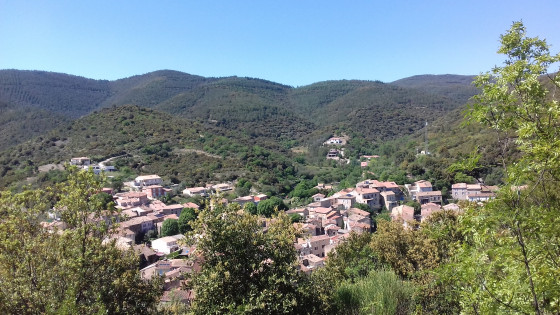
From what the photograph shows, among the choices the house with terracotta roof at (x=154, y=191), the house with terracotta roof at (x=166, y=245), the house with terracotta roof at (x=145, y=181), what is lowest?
the house with terracotta roof at (x=166, y=245)

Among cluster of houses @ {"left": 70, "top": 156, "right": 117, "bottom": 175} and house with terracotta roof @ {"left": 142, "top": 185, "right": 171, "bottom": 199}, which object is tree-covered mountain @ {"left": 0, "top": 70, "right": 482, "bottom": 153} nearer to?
cluster of houses @ {"left": 70, "top": 156, "right": 117, "bottom": 175}

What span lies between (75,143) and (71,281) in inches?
2265

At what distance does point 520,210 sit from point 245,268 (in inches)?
136

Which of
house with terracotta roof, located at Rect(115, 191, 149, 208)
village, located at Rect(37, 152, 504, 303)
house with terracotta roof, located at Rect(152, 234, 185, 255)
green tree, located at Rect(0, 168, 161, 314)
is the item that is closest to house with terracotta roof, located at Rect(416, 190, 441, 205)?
village, located at Rect(37, 152, 504, 303)

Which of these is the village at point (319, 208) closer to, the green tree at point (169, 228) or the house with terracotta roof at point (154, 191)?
the house with terracotta roof at point (154, 191)

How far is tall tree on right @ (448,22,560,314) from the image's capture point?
2.83 metres

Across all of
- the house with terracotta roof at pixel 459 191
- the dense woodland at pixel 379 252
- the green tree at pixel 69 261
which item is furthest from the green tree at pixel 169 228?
the house with terracotta roof at pixel 459 191

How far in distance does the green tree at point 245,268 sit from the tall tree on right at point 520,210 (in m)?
2.25

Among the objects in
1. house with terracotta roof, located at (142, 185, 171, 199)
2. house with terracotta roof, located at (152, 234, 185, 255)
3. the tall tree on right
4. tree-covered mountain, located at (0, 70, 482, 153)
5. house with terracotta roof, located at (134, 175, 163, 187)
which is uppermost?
tree-covered mountain, located at (0, 70, 482, 153)

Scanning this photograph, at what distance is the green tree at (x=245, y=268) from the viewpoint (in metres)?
4.33

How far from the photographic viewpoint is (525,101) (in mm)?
3145

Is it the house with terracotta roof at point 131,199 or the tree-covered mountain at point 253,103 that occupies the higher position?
the tree-covered mountain at point 253,103

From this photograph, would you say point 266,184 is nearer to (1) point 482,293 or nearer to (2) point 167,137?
(2) point 167,137

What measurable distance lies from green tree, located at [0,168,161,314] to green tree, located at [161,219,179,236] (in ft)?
79.2
